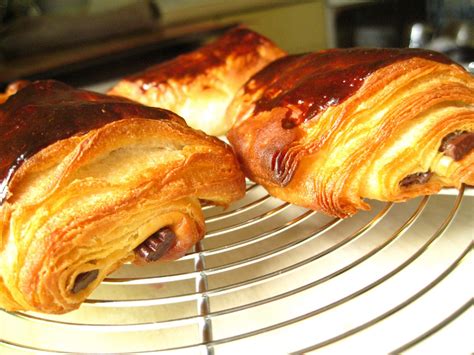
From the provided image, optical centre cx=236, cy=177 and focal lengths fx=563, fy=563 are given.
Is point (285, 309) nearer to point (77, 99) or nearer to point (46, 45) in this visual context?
point (77, 99)

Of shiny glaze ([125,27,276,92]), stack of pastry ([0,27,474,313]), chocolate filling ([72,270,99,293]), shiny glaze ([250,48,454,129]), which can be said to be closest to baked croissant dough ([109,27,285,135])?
shiny glaze ([125,27,276,92])

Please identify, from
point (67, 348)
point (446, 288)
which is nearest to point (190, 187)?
point (67, 348)

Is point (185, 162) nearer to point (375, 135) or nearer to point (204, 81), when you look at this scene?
point (375, 135)

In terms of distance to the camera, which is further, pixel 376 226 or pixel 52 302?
pixel 376 226

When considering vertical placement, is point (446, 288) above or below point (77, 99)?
below

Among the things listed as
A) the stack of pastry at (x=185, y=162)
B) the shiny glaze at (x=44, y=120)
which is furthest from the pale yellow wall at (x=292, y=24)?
the shiny glaze at (x=44, y=120)

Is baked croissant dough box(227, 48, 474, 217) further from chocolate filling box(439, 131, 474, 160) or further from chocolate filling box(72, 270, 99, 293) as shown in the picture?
chocolate filling box(72, 270, 99, 293)

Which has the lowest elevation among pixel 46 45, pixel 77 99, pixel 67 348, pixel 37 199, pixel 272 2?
pixel 67 348

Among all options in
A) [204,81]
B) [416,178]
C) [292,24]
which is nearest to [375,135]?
[416,178]
